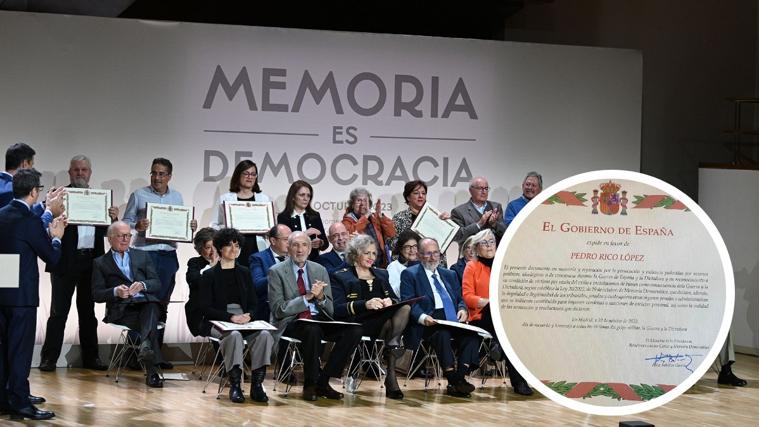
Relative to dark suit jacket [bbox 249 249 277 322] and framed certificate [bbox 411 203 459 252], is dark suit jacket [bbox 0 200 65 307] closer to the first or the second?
dark suit jacket [bbox 249 249 277 322]

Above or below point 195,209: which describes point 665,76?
above

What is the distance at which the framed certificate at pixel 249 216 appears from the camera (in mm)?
7820

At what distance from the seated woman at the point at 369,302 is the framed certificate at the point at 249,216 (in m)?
1.01

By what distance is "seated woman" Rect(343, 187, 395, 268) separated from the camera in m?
8.14

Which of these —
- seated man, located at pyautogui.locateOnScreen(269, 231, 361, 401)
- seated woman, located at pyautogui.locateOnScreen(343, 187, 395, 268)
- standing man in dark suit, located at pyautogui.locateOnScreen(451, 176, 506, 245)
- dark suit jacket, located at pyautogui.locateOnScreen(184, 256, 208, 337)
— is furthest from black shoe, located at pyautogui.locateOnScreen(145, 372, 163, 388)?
standing man in dark suit, located at pyautogui.locateOnScreen(451, 176, 506, 245)

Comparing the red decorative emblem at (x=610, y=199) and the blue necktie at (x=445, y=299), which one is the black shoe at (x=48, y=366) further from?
the red decorative emblem at (x=610, y=199)

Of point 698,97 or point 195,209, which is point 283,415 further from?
point 698,97

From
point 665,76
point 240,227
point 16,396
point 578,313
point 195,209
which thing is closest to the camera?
point 578,313

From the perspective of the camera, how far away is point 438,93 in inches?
353

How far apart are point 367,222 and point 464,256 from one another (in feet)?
2.73

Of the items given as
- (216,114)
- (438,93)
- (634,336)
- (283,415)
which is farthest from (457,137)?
(634,336)

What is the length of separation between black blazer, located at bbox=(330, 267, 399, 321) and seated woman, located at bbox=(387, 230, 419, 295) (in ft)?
1.34

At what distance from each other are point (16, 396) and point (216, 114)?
A: 338cm

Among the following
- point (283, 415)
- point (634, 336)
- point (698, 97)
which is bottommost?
point (283, 415)
